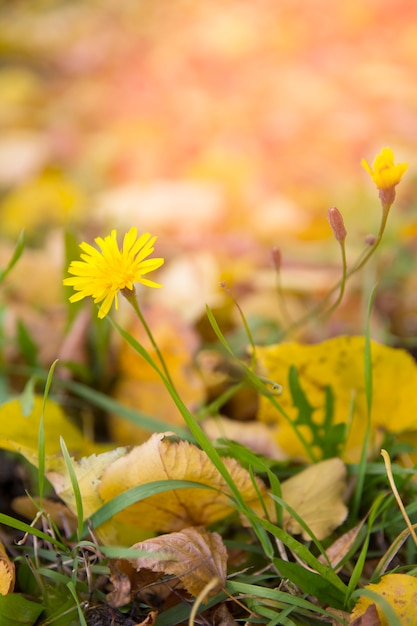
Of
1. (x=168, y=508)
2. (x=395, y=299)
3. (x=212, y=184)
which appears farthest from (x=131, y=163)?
(x=168, y=508)

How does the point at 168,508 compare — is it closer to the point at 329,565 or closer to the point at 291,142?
the point at 329,565

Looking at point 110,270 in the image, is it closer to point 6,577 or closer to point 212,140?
point 6,577

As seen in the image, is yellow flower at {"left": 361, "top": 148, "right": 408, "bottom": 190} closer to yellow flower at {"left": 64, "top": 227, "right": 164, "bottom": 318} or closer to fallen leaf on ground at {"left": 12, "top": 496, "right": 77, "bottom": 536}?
yellow flower at {"left": 64, "top": 227, "right": 164, "bottom": 318}

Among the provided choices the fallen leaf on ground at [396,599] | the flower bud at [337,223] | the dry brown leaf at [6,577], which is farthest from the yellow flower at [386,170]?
the dry brown leaf at [6,577]

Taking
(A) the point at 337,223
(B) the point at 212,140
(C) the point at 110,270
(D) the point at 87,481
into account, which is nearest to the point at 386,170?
(A) the point at 337,223

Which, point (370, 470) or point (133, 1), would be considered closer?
point (370, 470)

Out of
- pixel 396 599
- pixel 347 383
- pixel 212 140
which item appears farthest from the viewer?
pixel 212 140
